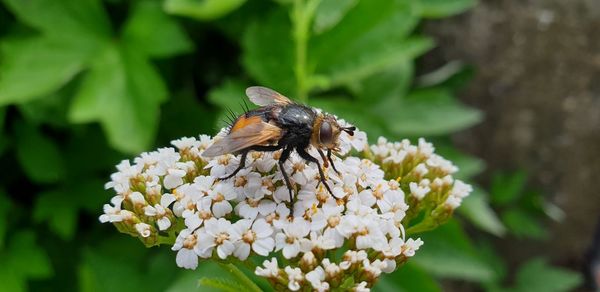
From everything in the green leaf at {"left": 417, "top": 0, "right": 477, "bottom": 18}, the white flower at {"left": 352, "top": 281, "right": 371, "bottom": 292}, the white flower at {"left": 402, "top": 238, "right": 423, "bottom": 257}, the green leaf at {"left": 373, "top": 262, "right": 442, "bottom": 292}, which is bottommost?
the white flower at {"left": 352, "top": 281, "right": 371, "bottom": 292}

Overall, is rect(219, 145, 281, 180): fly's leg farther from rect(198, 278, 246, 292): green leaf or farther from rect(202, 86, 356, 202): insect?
rect(198, 278, 246, 292): green leaf

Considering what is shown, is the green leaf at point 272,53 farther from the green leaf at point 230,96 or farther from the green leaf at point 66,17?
the green leaf at point 66,17

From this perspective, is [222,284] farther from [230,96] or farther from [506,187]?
[506,187]

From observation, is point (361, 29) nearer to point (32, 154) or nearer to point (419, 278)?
point (419, 278)

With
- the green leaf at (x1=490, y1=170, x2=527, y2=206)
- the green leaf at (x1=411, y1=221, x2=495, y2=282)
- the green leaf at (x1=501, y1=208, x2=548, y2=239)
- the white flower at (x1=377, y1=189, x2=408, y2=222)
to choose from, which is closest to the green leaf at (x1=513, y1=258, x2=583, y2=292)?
the green leaf at (x1=501, y1=208, x2=548, y2=239)

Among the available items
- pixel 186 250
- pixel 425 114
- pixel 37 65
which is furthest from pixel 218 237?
pixel 425 114
